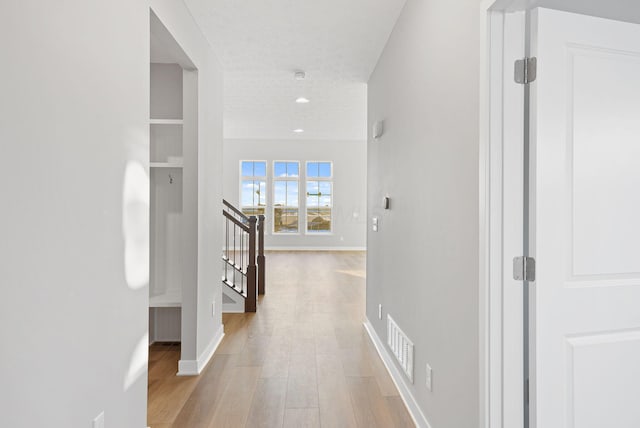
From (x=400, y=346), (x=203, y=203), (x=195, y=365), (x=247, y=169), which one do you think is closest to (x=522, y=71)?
(x=400, y=346)

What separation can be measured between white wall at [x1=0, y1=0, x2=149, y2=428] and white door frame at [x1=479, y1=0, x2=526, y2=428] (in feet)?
4.86

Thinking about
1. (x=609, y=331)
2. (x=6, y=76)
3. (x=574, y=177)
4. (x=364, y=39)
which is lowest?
(x=609, y=331)

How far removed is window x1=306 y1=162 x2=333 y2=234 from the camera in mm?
10156

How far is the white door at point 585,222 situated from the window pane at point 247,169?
30.0 ft

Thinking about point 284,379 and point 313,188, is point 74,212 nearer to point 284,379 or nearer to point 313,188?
point 284,379

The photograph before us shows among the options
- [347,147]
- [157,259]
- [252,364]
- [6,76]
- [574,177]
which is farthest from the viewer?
[347,147]

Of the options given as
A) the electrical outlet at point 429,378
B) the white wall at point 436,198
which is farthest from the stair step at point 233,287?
the electrical outlet at point 429,378

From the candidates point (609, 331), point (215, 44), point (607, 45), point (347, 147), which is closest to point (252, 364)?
point (609, 331)

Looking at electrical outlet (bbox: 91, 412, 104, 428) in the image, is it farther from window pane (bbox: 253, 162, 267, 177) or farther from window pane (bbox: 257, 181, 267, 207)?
window pane (bbox: 253, 162, 267, 177)

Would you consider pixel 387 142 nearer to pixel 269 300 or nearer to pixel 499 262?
pixel 499 262

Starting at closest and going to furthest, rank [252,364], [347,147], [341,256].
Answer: [252,364] < [341,256] < [347,147]

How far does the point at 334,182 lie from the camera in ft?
33.2

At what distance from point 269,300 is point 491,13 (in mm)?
4308

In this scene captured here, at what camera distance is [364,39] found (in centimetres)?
305
